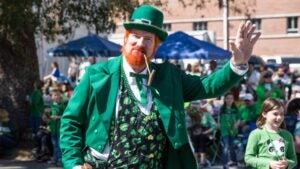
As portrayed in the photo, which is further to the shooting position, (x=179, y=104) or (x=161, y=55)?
(x=161, y=55)

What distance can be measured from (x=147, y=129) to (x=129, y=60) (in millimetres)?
426

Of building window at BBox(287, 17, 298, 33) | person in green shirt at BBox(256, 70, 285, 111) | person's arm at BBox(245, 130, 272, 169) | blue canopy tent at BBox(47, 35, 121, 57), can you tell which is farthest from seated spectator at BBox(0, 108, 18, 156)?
building window at BBox(287, 17, 298, 33)

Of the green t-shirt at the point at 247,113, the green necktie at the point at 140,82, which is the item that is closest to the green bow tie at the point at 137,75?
the green necktie at the point at 140,82

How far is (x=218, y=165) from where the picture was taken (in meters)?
10.6

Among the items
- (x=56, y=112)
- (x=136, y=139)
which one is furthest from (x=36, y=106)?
(x=136, y=139)

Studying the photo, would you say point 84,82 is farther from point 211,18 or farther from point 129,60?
point 211,18

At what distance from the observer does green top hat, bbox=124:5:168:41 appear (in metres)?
3.34

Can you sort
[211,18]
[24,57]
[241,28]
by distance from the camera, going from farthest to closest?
[211,18]
[24,57]
[241,28]

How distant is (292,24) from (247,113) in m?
33.6

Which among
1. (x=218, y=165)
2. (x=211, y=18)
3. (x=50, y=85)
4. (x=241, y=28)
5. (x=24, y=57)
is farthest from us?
(x=211, y=18)

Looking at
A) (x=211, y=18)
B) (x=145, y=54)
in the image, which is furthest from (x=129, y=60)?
(x=211, y=18)

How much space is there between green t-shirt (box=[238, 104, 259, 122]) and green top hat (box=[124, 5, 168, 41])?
23.6 feet

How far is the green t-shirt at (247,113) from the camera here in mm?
10445

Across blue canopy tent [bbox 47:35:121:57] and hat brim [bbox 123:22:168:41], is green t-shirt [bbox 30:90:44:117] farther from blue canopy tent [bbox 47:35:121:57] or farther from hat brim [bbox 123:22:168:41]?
hat brim [bbox 123:22:168:41]
